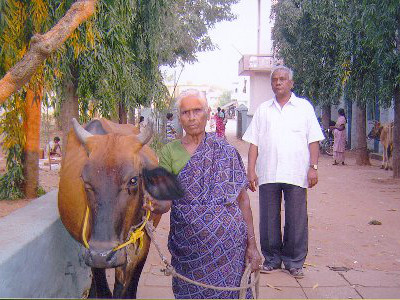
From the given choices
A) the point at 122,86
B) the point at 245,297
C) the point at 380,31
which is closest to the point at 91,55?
the point at 122,86

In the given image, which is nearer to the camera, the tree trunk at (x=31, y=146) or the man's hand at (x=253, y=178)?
the man's hand at (x=253, y=178)

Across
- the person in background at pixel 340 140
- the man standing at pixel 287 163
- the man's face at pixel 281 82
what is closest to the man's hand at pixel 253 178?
the man standing at pixel 287 163

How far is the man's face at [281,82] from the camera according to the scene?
17.4 ft

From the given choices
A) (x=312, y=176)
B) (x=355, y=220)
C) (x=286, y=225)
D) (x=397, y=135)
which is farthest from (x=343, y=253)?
(x=397, y=135)

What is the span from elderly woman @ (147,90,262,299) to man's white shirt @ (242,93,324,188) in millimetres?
1947

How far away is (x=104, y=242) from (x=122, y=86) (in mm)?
7104

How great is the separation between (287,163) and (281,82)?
0.78 meters

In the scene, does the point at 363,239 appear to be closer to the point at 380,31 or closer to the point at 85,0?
the point at 85,0

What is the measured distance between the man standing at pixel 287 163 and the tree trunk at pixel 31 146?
3.75m

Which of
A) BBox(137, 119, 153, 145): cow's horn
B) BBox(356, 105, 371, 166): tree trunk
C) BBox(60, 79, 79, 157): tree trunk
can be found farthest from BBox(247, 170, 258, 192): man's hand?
BBox(356, 105, 371, 166): tree trunk

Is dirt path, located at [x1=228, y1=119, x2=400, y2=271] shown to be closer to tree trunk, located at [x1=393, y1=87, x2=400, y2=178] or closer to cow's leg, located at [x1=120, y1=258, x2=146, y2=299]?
tree trunk, located at [x1=393, y1=87, x2=400, y2=178]

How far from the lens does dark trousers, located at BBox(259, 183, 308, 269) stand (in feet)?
17.7

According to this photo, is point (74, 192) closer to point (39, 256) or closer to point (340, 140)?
point (39, 256)

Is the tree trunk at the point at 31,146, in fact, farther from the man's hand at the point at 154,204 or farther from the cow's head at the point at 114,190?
the man's hand at the point at 154,204
